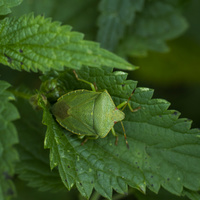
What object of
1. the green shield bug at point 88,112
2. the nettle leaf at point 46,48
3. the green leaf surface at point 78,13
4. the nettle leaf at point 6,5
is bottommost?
the green shield bug at point 88,112

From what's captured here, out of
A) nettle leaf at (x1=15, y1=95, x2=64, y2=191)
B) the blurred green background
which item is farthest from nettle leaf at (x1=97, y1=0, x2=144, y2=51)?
nettle leaf at (x1=15, y1=95, x2=64, y2=191)

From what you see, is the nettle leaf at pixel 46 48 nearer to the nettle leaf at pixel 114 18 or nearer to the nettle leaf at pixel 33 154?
the nettle leaf at pixel 33 154

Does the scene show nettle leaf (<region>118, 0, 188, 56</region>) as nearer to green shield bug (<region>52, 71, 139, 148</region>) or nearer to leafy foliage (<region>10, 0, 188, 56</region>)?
leafy foliage (<region>10, 0, 188, 56</region>)

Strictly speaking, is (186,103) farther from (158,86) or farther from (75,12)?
(75,12)

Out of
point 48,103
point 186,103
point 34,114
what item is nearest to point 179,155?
point 48,103

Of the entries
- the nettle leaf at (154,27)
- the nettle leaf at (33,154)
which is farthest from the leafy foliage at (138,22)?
the nettle leaf at (33,154)
